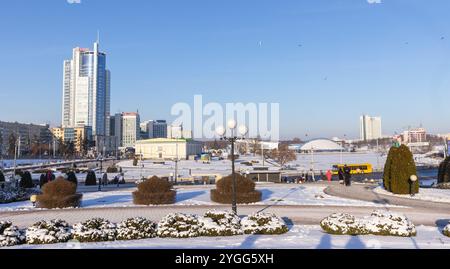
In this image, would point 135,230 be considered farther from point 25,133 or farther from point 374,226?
point 25,133

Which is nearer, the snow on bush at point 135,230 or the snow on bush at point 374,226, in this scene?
the snow on bush at point 135,230

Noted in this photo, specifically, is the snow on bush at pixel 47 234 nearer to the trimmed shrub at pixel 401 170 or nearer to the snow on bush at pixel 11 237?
the snow on bush at pixel 11 237

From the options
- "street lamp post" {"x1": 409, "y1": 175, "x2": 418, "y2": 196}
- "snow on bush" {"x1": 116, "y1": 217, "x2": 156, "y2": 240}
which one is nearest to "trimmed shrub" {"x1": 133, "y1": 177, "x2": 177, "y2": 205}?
"snow on bush" {"x1": 116, "y1": 217, "x2": 156, "y2": 240}

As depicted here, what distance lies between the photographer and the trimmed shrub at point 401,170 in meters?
23.6

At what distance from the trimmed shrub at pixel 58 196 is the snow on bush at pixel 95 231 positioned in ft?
29.9

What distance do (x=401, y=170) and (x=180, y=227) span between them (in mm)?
17113

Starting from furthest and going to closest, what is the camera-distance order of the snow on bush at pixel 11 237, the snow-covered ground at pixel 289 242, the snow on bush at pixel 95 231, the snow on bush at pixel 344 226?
the snow on bush at pixel 344 226
the snow on bush at pixel 95 231
the snow on bush at pixel 11 237
the snow-covered ground at pixel 289 242

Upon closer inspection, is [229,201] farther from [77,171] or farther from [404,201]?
[77,171]

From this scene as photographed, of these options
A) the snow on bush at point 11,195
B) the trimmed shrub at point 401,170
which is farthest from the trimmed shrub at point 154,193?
the trimmed shrub at point 401,170

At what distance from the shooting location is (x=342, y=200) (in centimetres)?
2227

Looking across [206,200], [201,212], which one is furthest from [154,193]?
[201,212]

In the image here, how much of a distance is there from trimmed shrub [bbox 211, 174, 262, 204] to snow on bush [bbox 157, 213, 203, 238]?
29.9 feet

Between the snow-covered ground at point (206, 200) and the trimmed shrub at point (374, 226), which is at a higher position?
the trimmed shrub at point (374, 226)
